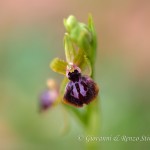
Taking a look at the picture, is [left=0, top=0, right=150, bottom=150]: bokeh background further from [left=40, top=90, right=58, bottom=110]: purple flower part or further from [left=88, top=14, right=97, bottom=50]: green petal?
[left=88, top=14, right=97, bottom=50]: green petal

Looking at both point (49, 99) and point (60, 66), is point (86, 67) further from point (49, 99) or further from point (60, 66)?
point (49, 99)

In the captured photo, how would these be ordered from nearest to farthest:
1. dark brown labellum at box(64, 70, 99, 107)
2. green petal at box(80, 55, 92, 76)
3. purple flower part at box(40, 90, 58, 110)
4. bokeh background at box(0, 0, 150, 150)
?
dark brown labellum at box(64, 70, 99, 107) < green petal at box(80, 55, 92, 76) < purple flower part at box(40, 90, 58, 110) < bokeh background at box(0, 0, 150, 150)

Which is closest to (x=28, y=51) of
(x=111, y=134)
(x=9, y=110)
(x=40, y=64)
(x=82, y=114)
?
(x=40, y=64)

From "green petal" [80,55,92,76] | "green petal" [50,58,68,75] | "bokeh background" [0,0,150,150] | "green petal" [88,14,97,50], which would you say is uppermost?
"bokeh background" [0,0,150,150]

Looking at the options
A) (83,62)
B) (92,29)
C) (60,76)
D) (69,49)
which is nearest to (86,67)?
(83,62)

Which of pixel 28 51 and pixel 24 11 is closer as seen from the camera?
pixel 28 51

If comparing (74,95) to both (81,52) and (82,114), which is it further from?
(82,114)

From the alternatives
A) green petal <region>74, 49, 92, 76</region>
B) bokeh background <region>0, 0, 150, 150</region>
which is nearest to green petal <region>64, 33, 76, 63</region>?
green petal <region>74, 49, 92, 76</region>
